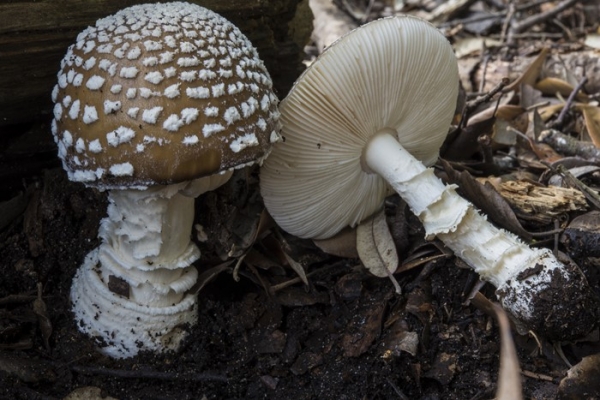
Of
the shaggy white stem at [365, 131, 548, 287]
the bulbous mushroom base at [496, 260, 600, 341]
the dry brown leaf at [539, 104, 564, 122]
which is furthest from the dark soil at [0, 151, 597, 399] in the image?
the dry brown leaf at [539, 104, 564, 122]

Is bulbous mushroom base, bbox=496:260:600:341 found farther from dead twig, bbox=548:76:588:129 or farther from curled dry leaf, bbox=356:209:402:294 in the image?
dead twig, bbox=548:76:588:129

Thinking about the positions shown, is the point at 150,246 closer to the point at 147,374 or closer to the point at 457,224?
the point at 147,374

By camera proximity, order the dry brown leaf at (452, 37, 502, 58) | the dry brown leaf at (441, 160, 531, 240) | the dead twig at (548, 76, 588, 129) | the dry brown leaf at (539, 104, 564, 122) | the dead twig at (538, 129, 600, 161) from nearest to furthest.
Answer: the dry brown leaf at (441, 160, 531, 240), the dead twig at (538, 129, 600, 161), the dead twig at (548, 76, 588, 129), the dry brown leaf at (539, 104, 564, 122), the dry brown leaf at (452, 37, 502, 58)

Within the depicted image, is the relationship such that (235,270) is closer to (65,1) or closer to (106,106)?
(106,106)

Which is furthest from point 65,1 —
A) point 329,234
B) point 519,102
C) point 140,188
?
point 519,102

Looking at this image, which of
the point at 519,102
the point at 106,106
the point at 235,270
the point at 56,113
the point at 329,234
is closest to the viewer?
the point at 106,106

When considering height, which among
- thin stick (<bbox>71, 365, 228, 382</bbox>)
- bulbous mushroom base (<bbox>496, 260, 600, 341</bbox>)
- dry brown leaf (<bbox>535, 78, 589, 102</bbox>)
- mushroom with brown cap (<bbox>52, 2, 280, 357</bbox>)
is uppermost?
mushroom with brown cap (<bbox>52, 2, 280, 357</bbox>)
